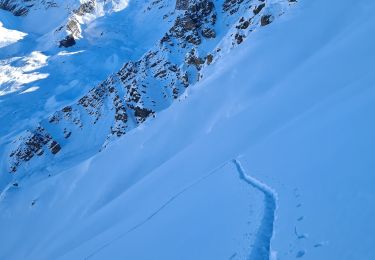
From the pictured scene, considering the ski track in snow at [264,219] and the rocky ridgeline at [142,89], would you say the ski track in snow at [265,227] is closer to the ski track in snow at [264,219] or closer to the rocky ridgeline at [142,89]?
the ski track in snow at [264,219]

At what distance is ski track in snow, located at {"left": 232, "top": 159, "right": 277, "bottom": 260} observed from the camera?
→ 21.4ft

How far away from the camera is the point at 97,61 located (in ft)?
251

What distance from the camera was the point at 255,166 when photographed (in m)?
10.2

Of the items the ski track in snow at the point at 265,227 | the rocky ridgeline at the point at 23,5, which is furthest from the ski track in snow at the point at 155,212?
the rocky ridgeline at the point at 23,5

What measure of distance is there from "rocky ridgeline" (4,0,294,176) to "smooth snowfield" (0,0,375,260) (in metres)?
17.9

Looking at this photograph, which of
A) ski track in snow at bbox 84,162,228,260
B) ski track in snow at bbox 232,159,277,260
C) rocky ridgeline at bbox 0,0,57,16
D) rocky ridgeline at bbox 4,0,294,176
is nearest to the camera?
ski track in snow at bbox 232,159,277,260

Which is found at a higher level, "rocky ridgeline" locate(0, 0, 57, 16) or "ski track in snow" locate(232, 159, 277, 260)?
"rocky ridgeline" locate(0, 0, 57, 16)

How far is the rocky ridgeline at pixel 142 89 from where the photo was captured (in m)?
46.4

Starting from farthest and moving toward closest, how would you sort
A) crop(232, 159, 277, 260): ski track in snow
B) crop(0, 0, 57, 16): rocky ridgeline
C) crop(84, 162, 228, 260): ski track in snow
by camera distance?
crop(0, 0, 57, 16): rocky ridgeline < crop(84, 162, 228, 260): ski track in snow < crop(232, 159, 277, 260): ski track in snow

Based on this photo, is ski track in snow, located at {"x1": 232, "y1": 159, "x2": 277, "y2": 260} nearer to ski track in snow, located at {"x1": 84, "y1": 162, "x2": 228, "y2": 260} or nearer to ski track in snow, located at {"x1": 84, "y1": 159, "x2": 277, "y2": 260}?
ski track in snow, located at {"x1": 84, "y1": 159, "x2": 277, "y2": 260}

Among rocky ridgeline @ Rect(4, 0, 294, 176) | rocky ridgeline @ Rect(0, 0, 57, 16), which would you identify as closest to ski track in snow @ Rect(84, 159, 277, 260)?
rocky ridgeline @ Rect(4, 0, 294, 176)

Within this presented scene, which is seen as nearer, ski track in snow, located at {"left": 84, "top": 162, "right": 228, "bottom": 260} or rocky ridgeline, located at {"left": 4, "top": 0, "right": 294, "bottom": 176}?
ski track in snow, located at {"left": 84, "top": 162, "right": 228, "bottom": 260}

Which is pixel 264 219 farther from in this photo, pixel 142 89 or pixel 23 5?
pixel 23 5

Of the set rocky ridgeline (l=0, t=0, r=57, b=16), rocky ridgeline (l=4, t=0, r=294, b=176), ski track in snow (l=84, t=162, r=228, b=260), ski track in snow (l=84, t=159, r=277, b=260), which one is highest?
rocky ridgeline (l=0, t=0, r=57, b=16)
